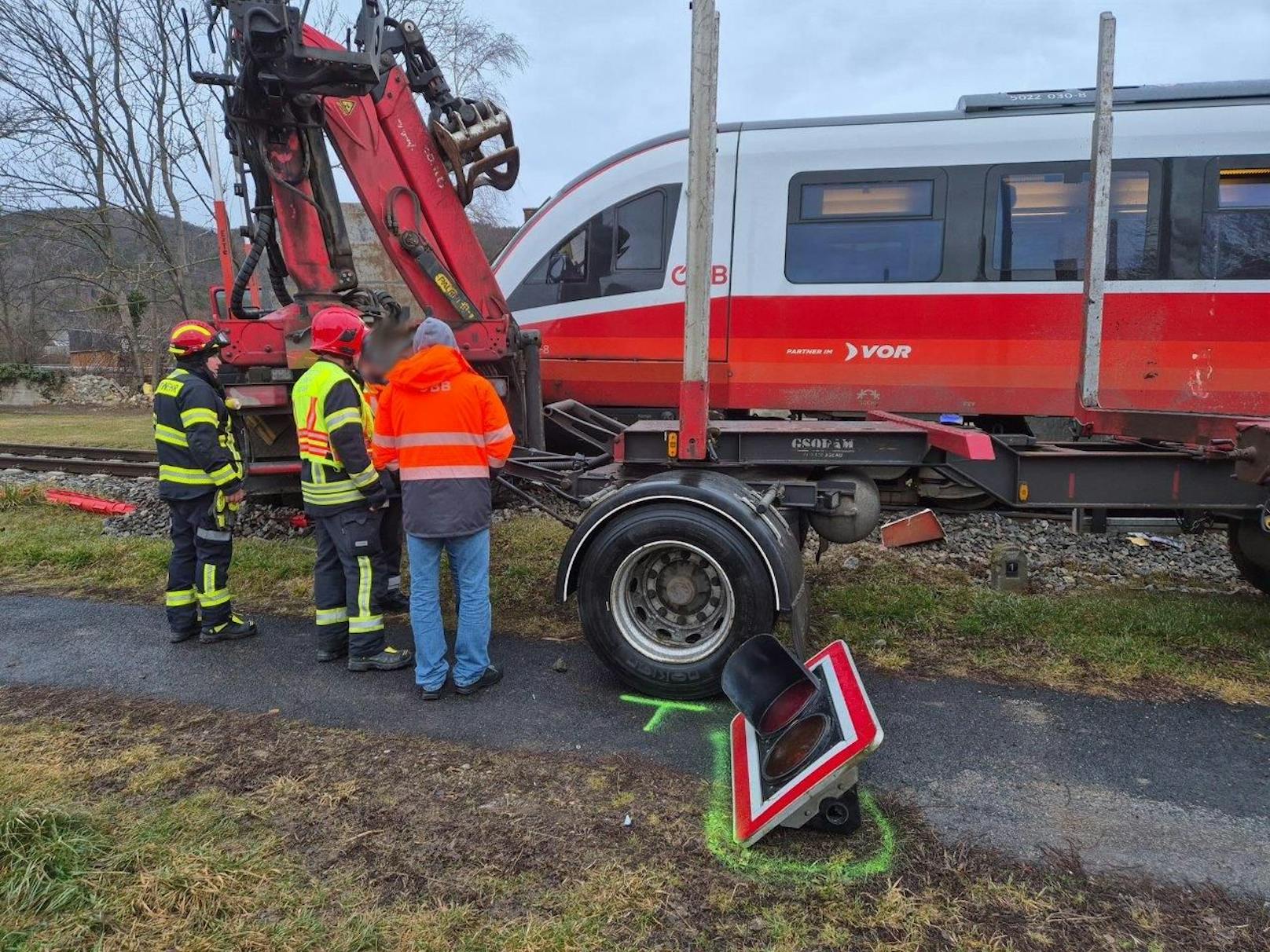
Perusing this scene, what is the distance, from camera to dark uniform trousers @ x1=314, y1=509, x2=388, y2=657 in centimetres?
427

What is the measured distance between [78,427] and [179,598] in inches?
643

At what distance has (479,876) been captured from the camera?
8.30 feet

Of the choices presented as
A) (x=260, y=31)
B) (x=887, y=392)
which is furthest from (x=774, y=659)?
(x=260, y=31)

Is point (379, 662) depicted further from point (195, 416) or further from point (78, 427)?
point (78, 427)

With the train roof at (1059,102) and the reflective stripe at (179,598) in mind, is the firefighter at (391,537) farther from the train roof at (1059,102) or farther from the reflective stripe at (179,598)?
the train roof at (1059,102)

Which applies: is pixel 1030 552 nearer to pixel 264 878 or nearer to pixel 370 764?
pixel 370 764

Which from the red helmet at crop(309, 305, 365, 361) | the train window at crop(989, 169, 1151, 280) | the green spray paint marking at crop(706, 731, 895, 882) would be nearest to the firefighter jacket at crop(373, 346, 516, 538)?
the red helmet at crop(309, 305, 365, 361)

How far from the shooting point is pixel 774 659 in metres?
3.29

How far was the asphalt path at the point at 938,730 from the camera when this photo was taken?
2.79m

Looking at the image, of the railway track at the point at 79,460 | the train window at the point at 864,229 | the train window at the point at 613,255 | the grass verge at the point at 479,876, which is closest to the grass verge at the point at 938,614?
the grass verge at the point at 479,876

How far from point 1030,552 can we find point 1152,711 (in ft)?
9.78

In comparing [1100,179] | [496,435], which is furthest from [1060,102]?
[496,435]

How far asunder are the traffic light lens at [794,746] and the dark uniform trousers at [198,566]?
135 inches

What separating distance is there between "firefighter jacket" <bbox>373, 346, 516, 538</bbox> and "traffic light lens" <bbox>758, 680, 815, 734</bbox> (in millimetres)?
1642
